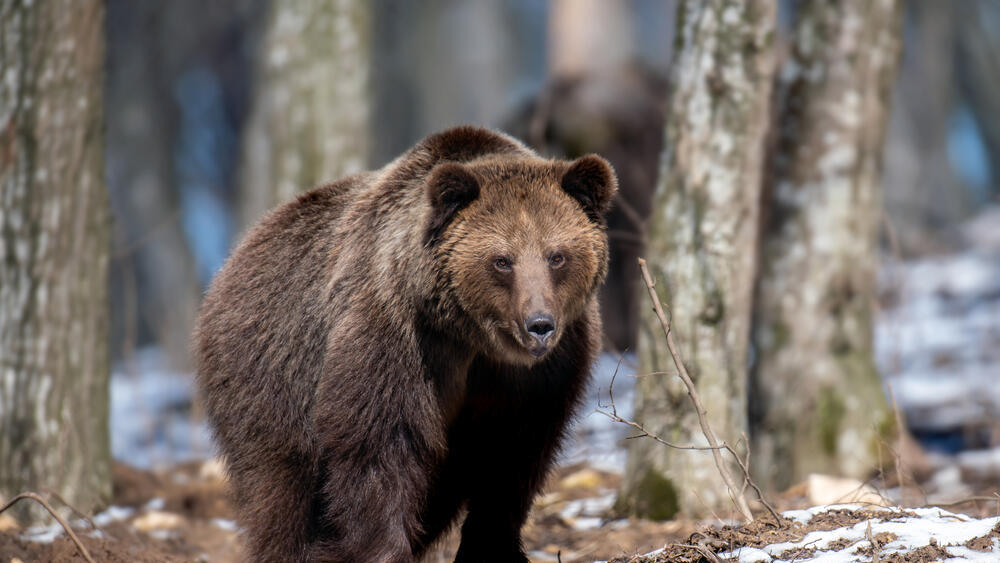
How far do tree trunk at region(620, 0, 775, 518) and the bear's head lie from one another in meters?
1.29

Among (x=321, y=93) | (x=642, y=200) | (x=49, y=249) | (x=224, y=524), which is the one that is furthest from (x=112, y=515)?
(x=642, y=200)

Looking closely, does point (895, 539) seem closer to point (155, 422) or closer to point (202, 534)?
point (202, 534)

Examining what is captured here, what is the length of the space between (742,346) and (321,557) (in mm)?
2484

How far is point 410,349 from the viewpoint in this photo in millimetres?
4348

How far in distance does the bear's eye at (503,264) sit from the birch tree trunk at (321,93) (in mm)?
4770

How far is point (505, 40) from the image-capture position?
2812cm

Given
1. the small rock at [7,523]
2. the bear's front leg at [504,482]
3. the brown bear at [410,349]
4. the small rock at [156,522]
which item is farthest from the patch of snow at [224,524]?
the bear's front leg at [504,482]

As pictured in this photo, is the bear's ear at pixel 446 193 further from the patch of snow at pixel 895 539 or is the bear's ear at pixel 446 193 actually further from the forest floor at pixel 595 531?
the patch of snow at pixel 895 539

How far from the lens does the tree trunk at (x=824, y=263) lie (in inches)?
271

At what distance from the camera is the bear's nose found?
4.05m

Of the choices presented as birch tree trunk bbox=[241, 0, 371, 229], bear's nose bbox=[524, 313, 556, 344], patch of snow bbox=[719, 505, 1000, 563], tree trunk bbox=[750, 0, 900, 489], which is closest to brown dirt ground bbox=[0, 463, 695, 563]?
patch of snow bbox=[719, 505, 1000, 563]

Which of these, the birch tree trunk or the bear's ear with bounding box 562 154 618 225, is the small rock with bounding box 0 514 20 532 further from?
the birch tree trunk

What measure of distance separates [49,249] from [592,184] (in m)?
3.19

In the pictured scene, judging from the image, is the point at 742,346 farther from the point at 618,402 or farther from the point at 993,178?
the point at 993,178
